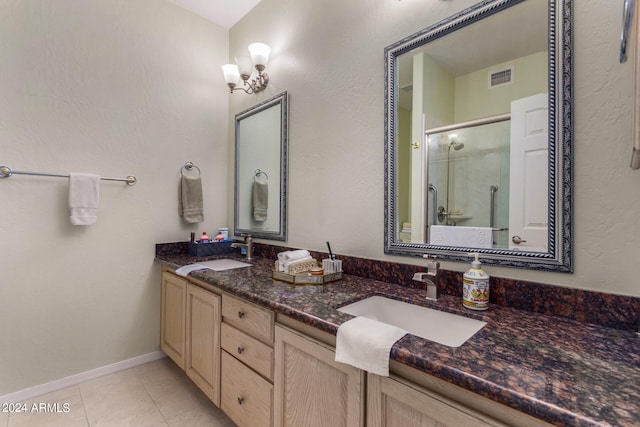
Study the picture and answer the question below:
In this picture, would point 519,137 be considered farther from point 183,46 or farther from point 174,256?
point 183,46

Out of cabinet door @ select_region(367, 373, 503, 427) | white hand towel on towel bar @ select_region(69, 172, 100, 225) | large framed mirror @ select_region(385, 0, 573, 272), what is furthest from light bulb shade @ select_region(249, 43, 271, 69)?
cabinet door @ select_region(367, 373, 503, 427)

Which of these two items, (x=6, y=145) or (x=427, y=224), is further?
(x=6, y=145)

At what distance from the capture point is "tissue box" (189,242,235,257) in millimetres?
2193

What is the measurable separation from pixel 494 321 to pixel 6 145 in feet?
8.36

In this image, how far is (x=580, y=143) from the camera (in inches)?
37.4

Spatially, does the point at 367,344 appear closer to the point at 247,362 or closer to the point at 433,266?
the point at 433,266

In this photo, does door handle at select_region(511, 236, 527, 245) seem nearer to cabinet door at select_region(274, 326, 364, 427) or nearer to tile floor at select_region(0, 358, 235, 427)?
cabinet door at select_region(274, 326, 364, 427)

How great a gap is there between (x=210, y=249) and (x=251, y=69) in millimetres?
1401

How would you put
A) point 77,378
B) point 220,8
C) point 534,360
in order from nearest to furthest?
point 534,360, point 77,378, point 220,8

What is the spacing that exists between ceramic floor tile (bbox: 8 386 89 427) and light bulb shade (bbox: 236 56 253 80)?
234cm

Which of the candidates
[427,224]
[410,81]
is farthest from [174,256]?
[410,81]

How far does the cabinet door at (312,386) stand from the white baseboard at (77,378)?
1.55 meters

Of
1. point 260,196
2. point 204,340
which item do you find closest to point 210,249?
point 260,196

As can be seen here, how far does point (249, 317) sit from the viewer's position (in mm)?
1274
